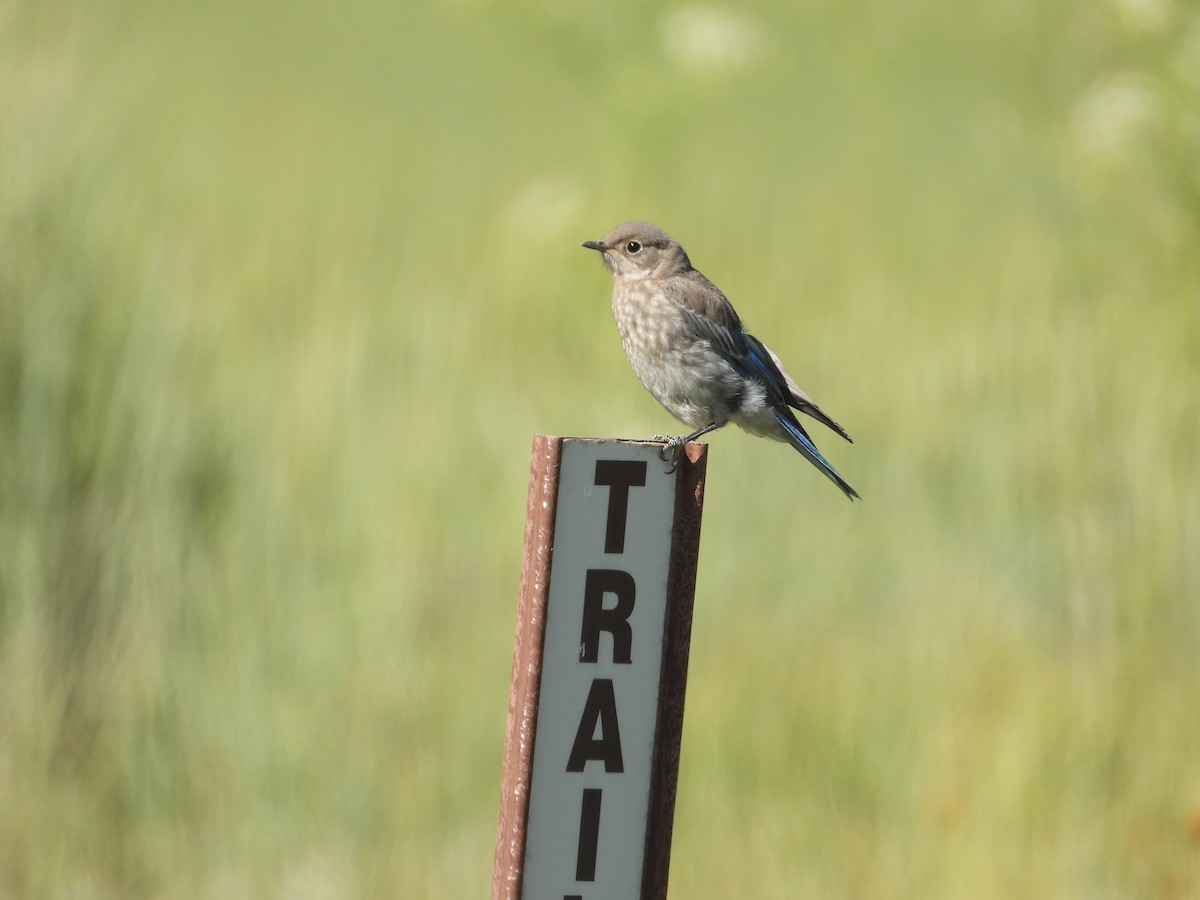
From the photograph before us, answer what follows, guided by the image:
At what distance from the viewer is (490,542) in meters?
7.25

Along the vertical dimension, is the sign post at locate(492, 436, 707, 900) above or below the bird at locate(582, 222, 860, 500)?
below

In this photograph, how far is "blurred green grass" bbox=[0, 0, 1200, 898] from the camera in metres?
6.23

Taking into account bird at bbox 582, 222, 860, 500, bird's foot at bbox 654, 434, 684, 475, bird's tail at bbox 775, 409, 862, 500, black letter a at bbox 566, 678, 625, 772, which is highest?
bird at bbox 582, 222, 860, 500

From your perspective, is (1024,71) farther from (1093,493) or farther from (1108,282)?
(1093,493)

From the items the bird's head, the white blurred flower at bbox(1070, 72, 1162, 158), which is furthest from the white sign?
the white blurred flower at bbox(1070, 72, 1162, 158)

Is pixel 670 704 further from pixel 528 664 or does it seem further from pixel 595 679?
pixel 528 664

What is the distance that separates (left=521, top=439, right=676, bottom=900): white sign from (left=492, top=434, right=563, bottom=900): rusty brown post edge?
15 mm

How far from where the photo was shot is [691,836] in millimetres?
6348

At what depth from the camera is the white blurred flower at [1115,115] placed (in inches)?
273

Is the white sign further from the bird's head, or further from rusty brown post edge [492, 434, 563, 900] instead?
the bird's head

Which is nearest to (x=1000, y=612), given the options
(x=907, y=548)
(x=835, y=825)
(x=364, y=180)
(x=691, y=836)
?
(x=907, y=548)

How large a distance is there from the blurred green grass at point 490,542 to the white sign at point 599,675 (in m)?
3.48

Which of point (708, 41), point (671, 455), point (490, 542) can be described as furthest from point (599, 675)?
point (708, 41)

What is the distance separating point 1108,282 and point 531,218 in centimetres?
290
